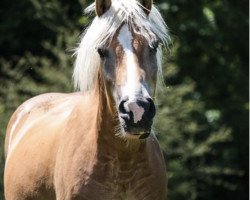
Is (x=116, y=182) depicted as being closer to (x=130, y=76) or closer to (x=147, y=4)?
(x=130, y=76)

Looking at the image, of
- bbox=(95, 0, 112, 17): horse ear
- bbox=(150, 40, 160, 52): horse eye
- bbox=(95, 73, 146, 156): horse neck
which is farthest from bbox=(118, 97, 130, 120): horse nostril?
bbox=(95, 0, 112, 17): horse ear

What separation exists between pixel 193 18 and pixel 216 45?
2.84 ft

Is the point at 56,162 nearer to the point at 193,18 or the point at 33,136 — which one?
the point at 33,136

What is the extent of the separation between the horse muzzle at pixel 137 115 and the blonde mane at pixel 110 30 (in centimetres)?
51

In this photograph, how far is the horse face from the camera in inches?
189

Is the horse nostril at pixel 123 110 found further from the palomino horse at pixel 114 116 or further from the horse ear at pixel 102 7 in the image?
the horse ear at pixel 102 7

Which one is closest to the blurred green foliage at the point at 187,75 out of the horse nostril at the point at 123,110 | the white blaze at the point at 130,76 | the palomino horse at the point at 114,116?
the palomino horse at the point at 114,116

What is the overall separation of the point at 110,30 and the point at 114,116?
0.53m

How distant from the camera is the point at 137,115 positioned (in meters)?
4.77

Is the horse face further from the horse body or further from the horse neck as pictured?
the horse body

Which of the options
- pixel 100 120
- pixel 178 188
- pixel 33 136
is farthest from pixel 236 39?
pixel 100 120

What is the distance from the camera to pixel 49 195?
5.82 meters

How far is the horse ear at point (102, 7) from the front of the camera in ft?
17.4

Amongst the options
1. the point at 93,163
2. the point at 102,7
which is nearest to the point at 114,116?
the point at 93,163
